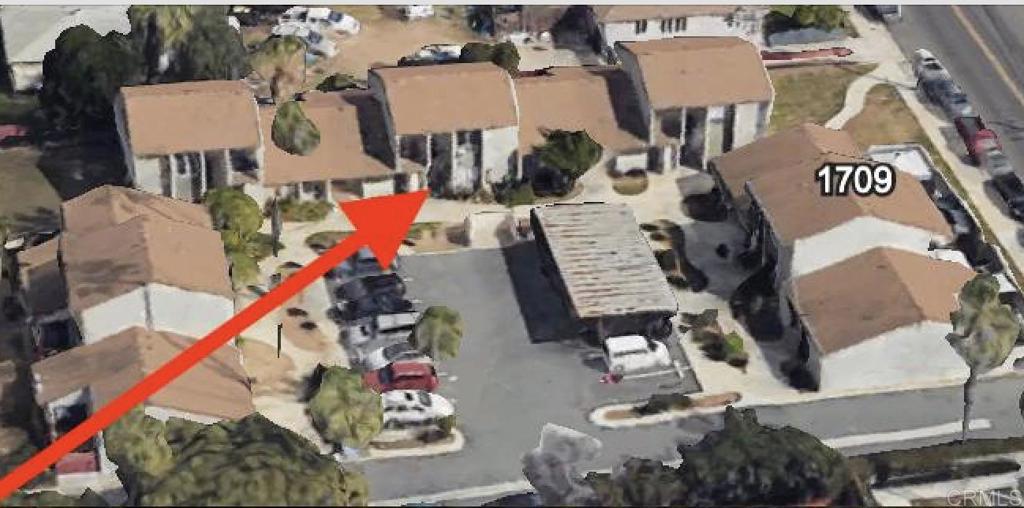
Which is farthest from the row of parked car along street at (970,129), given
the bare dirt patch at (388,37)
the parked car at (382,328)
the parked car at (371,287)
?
the parked car at (382,328)

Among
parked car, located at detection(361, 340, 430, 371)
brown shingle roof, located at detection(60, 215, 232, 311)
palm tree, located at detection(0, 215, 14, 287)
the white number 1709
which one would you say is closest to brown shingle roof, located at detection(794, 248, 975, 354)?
the white number 1709

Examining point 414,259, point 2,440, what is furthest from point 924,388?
point 2,440

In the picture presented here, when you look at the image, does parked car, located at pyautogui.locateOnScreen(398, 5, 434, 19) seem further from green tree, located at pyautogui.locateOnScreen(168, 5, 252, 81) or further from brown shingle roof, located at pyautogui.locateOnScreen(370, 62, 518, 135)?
brown shingle roof, located at pyautogui.locateOnScreen(370, 62, 518, 135)

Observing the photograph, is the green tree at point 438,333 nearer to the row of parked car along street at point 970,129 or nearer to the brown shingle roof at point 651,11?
the row of parked car along street at point 970,129

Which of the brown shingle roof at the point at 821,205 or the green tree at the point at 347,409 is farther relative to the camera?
the brown shingle roof at the point at 821,205

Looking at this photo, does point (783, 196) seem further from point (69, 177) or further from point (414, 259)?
point (69, 177)
